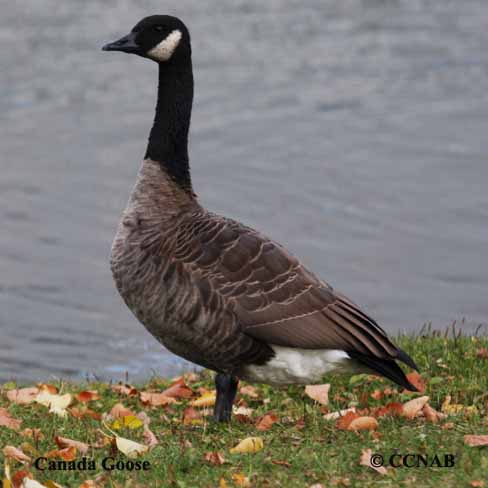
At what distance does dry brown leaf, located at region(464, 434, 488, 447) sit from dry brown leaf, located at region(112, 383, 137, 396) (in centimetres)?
358

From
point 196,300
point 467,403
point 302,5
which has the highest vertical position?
point 302,5

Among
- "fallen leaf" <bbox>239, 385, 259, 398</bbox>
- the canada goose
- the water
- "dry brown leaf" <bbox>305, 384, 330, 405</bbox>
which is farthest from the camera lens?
the water

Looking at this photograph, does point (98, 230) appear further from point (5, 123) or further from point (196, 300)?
point (196, 300)

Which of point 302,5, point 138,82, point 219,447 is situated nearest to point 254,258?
point 219,447

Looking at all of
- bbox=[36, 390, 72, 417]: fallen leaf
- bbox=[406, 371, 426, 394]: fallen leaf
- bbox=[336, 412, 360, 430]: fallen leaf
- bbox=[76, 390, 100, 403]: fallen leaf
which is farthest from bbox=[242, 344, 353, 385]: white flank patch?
bbox=[76, 390, 100, 403]: fallen leaf

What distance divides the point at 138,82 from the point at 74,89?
5.22ft

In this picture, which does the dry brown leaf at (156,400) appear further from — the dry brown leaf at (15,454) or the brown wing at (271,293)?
the dry brown leaf at (15,454)

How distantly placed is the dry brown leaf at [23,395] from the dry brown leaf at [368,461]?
339 cm

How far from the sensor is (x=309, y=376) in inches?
336

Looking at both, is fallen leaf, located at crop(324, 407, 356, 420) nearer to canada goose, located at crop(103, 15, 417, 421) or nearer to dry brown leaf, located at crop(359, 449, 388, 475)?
canada goose, located at crop(103, 15, 417, 421)

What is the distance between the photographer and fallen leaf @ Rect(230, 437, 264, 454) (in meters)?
7.49

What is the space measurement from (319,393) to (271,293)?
1.33m

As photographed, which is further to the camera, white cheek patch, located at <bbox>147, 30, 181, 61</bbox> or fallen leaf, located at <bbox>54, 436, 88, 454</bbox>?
white cheek patch, located at <bbox>147, 30, 181, 61</bbox>

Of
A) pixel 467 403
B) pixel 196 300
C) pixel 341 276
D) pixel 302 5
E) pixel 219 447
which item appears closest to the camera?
pixel 219 447
